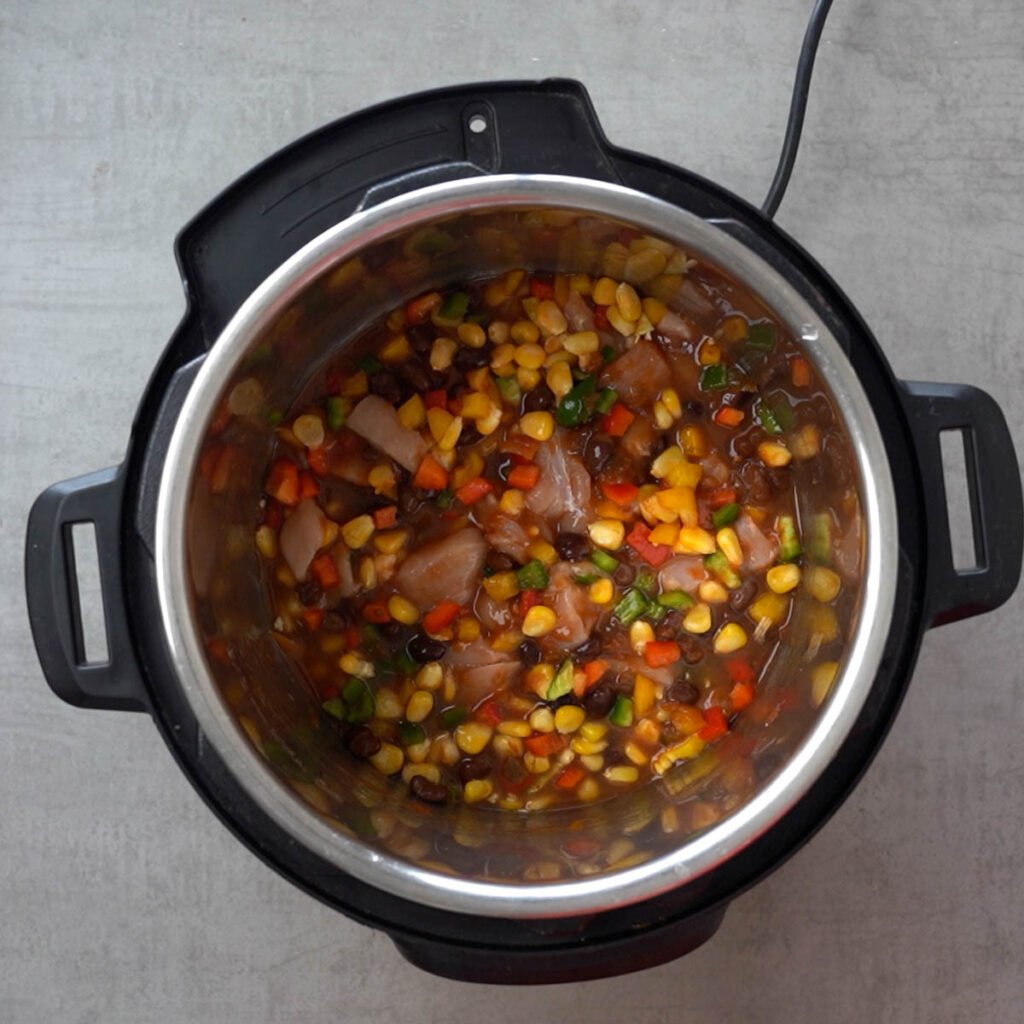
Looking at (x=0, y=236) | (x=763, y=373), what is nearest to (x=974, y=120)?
(x=763, y=373)

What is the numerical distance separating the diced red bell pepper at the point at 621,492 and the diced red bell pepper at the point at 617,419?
0.06 metres

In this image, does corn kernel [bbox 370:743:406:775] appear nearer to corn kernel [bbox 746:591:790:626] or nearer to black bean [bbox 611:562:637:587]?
black bean [bbox 611:562:637:587]

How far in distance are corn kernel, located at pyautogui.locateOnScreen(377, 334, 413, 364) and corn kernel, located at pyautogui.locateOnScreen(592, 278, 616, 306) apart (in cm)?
22

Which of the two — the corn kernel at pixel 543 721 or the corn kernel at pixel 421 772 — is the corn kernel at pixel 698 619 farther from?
the corn kernel at pixel 421 772

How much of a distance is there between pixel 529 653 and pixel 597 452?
9.8 inches

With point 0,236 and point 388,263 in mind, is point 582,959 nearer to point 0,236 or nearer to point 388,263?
point 388,263

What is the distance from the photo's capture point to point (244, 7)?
150 centimetres

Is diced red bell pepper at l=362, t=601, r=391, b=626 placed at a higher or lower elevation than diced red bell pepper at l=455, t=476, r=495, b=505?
lower

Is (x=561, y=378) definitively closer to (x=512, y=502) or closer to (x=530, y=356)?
(x=530, y=356)

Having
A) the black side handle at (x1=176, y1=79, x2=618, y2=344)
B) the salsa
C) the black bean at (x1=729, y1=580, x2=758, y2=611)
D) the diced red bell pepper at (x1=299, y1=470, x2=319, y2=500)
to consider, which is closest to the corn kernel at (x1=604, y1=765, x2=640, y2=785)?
the salsa

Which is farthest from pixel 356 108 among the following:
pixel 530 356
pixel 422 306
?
pixel 530 356

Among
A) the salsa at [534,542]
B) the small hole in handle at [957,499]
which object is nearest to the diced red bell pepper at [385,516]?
the salsa at [534,542]

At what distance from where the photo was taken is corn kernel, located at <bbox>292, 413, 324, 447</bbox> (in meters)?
1.33

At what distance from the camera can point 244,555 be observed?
4.24 feet
